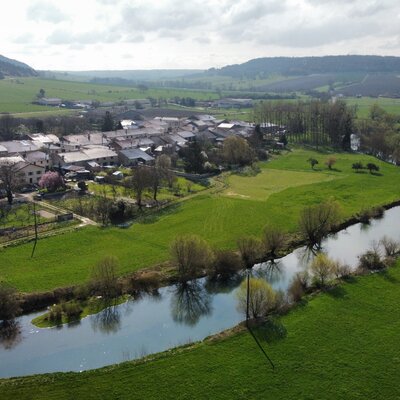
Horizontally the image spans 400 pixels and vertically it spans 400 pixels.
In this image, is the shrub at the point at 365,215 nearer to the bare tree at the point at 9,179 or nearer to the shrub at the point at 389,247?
the shrub at the point at 389,247

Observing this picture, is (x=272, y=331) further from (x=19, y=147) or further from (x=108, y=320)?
(x=19, y=147)

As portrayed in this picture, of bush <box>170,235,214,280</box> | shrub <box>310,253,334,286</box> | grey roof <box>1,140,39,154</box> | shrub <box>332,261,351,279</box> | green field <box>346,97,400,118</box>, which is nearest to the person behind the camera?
shrub <box>310,253,334,286</box>

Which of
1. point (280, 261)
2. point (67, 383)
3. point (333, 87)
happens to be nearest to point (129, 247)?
point (280, 261)

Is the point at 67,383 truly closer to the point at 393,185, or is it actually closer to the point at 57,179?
the point at 57,179

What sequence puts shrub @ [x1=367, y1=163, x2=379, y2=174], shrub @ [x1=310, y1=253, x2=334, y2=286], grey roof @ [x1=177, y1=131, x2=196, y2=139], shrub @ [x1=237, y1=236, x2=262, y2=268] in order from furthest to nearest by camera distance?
grey roof @ [x1=177, y1=131, x2=196, y2=139] < shrub @ [x1=367, y1=163, x2=379, y2=174] < shrub @ [x1=237, y1=236, x2=262, y2=268] < shrub @ [x1=310, y1=253, x2=334, y2=286]

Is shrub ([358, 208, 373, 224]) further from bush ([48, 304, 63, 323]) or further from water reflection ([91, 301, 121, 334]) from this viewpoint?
bush ([48, 304, 63, 323])

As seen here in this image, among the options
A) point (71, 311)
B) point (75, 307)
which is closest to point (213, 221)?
point (75, 307)

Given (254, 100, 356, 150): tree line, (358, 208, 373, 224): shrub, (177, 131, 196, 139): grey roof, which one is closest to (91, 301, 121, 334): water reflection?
(358, 208, 373, 224): shrub
